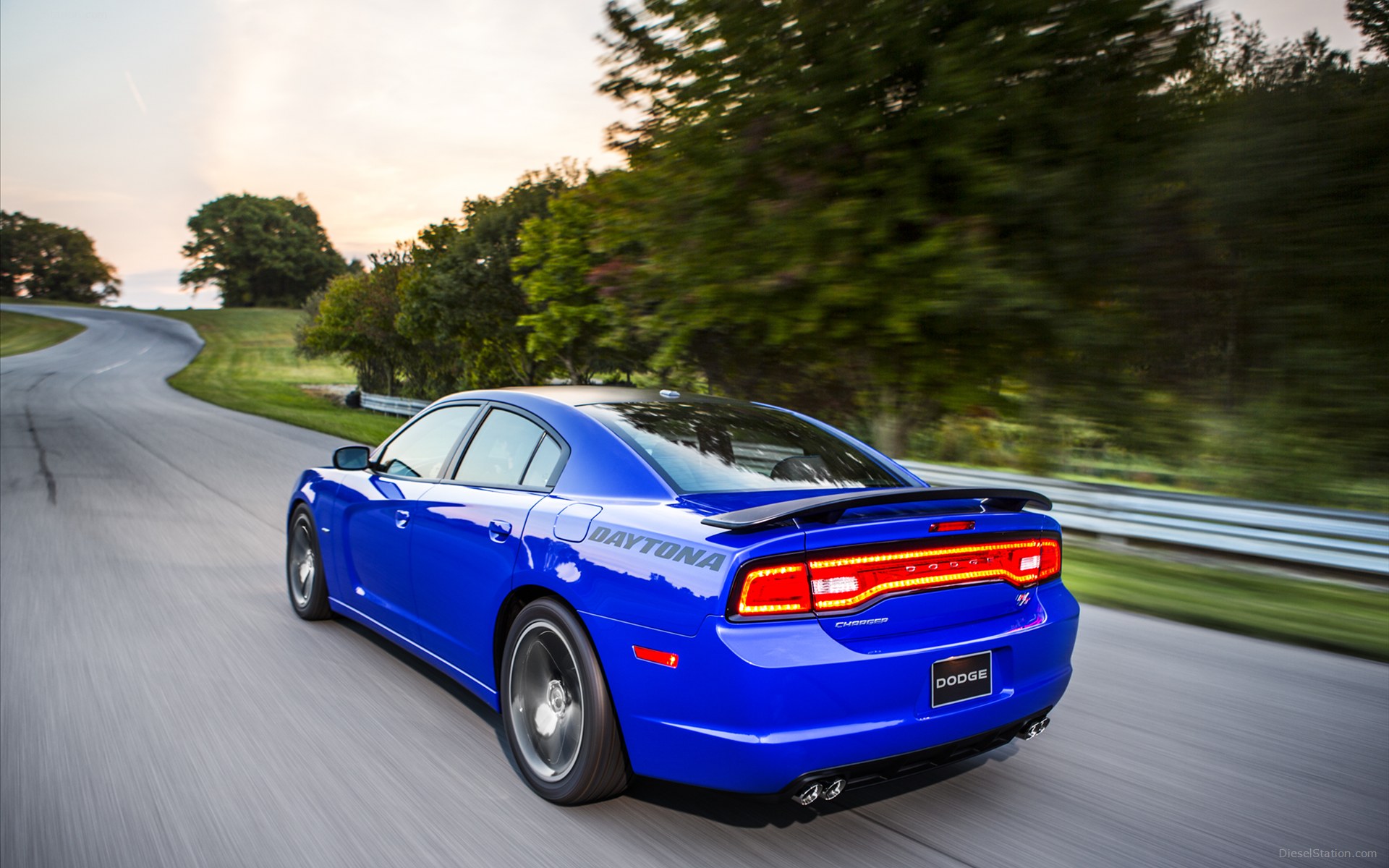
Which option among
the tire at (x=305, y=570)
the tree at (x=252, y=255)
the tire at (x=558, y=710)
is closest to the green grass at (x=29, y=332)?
the tree at (x=252, y=255)

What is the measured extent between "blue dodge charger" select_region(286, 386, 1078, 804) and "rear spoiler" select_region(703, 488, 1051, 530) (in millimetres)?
11

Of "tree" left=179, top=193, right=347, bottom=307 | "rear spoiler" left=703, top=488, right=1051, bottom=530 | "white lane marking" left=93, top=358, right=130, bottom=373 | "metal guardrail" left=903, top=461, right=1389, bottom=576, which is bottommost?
"metal guardrail" left=903, top=461, right=1389, bottom=576

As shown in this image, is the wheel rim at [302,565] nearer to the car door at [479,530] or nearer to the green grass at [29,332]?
the car door at [479,530]

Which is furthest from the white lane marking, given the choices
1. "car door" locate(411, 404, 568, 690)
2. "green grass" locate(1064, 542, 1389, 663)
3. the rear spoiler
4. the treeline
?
the rear spoiler

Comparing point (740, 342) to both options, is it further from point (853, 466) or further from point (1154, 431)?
A: point (853, 466)

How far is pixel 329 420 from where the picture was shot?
76.4 ft

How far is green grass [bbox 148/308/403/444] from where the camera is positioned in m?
24.1

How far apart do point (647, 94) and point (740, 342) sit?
3105mm

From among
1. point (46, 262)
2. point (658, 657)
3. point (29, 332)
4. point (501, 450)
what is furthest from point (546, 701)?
point (46, 262)

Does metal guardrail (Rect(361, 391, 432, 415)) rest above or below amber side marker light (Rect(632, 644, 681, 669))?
below

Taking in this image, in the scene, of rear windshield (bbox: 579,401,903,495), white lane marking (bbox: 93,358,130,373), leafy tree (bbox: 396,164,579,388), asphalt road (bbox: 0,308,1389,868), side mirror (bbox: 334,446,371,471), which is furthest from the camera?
white lane marking (bbox: 93,358,130,373)

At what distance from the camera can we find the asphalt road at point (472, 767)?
300cm

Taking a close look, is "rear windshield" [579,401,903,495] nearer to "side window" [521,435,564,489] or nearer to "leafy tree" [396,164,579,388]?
"side window" [521,435,564,489]

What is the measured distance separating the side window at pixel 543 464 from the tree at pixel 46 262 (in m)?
148
